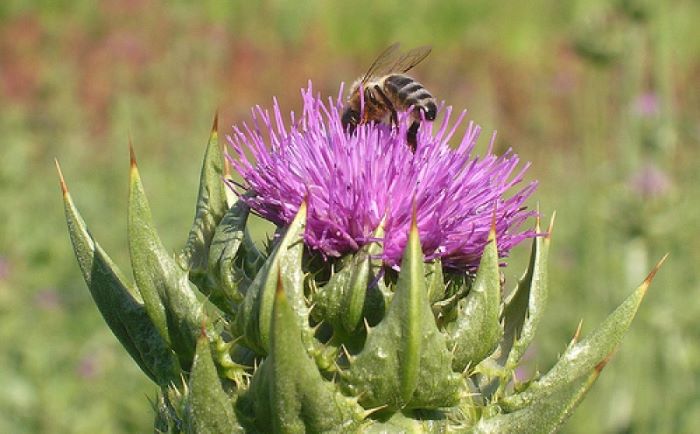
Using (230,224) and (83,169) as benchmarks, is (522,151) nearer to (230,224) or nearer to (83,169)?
(83,169)

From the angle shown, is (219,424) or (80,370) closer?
(219,424)

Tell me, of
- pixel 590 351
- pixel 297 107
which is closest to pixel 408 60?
pixel 590 351

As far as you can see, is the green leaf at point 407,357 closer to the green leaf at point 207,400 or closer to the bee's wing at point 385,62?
the green leaf at point 207,400

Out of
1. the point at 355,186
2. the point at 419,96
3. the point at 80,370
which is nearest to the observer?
the point at 355,186

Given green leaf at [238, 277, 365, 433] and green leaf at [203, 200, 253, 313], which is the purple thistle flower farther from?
green leaf at [238, 277, 365, 433]

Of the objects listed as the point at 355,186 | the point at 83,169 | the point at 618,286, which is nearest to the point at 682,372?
the point at 618,286

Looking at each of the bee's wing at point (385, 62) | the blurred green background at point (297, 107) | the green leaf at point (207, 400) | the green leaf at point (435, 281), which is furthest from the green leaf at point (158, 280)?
the blurred green background at point (297, 107)

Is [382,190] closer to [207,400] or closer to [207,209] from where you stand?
[207,209]
